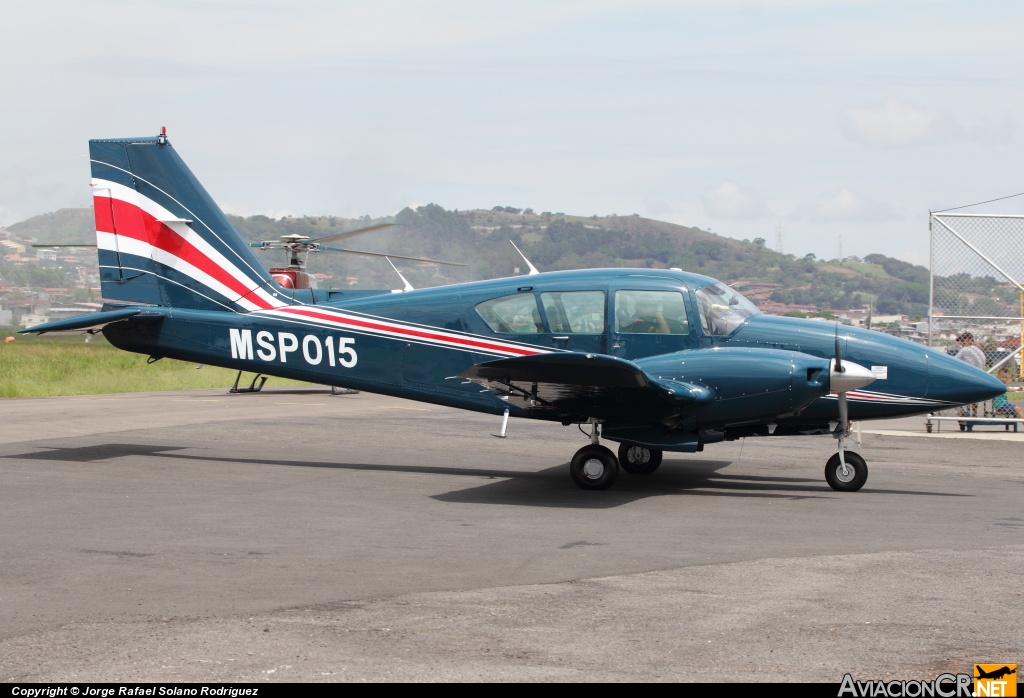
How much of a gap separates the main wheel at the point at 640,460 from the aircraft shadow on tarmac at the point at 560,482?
0.10 meters

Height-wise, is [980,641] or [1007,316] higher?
[1007,316]

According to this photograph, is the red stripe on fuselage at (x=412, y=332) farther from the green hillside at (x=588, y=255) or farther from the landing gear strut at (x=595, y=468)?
the green hillside at (x=588, y=255)

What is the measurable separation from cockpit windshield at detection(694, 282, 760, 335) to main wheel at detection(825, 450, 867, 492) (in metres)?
1.88

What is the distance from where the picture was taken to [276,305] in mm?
12828

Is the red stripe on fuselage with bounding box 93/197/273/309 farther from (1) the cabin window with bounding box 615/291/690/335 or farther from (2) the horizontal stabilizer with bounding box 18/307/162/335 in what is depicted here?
(1) the cabin window with bounding box 615/291/690/335

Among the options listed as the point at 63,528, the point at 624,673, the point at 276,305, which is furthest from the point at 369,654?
the point at 276,305

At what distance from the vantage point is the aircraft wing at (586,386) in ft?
31.6

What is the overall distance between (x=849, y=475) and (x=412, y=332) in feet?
17.5

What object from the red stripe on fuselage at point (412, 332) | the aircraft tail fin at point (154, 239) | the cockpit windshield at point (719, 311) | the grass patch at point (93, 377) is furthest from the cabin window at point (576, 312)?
the grass patch at point (93, 377)

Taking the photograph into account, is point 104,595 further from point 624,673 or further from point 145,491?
point 145,491

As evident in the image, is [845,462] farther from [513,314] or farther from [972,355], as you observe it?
[972,355]

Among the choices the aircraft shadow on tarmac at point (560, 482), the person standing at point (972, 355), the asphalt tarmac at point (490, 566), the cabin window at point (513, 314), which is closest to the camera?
the asphalt tarmac at point (490, 566)

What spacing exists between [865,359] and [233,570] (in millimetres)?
7080

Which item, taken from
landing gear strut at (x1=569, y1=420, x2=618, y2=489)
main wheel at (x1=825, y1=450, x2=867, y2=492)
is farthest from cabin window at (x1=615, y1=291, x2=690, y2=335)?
main wheel at (x1=825, y1=450, x2=867, y2=492)
